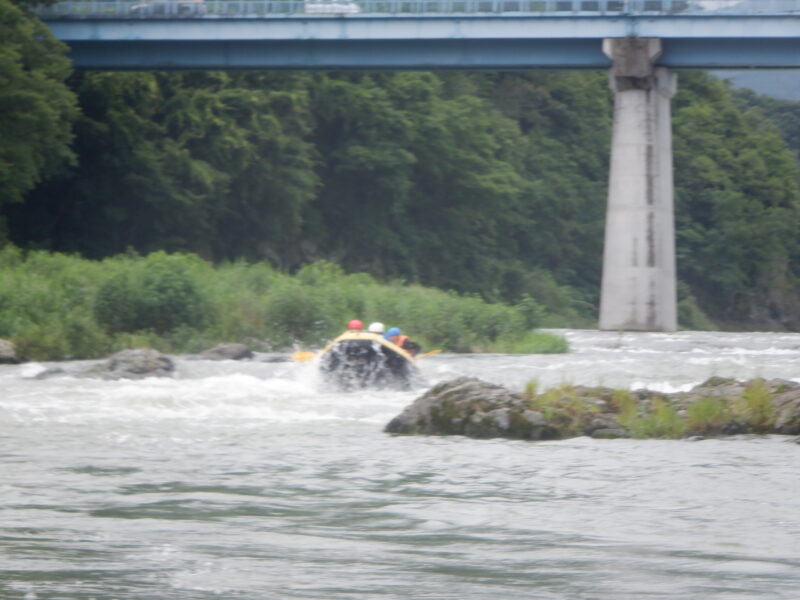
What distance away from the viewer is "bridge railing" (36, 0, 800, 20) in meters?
46.7

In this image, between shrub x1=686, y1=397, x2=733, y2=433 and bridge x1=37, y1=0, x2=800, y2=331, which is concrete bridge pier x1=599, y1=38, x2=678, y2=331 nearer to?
bridge x1=37, y1=0, x2=800, y2=331

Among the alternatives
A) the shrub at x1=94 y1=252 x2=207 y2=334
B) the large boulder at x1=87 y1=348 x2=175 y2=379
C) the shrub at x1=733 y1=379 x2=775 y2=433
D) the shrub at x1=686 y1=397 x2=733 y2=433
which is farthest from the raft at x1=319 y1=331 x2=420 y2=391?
the shrub at x1=94 y1=252 x2=207 y2=334

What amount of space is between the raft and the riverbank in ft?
19.8

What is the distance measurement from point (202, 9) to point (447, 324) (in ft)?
63.9

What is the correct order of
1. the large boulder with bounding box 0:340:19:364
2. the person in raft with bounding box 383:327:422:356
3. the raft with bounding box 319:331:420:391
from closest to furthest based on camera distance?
the raft with bounding box 319:331:420:391
the person in raft with bounding box 383:327:422:356
the large boulder with bounding box 0:340:19:364

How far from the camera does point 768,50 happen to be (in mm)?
46812

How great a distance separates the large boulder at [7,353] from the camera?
2748cm

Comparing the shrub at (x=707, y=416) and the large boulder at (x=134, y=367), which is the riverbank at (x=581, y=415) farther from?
the large boulder at (x=134, y=367)

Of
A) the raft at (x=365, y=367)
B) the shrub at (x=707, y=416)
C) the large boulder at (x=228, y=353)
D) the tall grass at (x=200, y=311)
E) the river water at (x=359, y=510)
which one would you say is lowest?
the river water at (x=359, y=510)

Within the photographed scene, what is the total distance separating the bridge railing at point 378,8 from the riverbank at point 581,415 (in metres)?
31.0

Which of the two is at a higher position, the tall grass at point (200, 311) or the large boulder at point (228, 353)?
the tall grass at point (200, 311)

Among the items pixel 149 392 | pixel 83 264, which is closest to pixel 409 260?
pixel 83 264

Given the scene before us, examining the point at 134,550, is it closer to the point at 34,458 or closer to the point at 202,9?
the point at 34,458

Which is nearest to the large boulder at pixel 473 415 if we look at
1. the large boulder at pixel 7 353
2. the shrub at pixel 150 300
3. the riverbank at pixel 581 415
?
the riverbank at pixel 581 415
